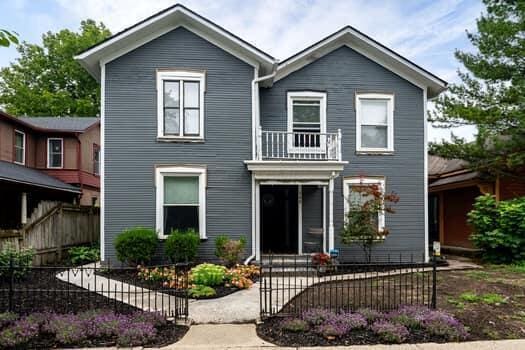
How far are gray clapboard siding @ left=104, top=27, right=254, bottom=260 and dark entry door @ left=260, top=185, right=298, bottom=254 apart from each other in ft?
6.25

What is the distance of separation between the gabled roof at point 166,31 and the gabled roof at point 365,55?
4.62 feet

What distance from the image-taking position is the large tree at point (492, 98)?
13.8 metres

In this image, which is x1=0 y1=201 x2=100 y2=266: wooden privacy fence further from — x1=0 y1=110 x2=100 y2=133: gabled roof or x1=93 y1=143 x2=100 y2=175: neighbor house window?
x1=93 y1=143 x2=100 y2=175: neighbor house window

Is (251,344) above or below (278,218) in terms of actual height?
below

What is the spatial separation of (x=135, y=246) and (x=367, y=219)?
22.0 feet

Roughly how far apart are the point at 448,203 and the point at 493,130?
5.82 metres

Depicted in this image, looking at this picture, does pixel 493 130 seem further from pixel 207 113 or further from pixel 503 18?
pixel 207 113

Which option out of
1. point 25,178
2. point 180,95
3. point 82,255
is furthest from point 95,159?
point 180,95

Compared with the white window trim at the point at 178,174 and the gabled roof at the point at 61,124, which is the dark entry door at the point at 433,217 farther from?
the gabled roof at the point at 61,124

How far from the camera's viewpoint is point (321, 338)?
5840mm

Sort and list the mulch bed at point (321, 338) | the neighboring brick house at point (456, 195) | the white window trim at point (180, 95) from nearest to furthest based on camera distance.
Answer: the mulch bed at point (321, 338), the white window trim at point (180, 95), the neighboring brick house at point (456, 195)

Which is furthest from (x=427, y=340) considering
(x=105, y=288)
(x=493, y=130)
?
(x=493, y=130)

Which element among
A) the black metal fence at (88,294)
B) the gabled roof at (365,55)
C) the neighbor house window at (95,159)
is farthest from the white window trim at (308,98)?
the neighbor house window at (95,159)

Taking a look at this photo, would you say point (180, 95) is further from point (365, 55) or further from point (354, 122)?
point (365, 55)
